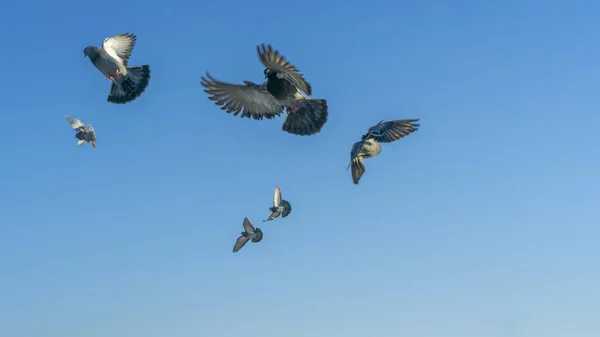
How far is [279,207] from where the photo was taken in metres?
36.3

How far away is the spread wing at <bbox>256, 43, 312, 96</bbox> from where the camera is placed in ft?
86.9

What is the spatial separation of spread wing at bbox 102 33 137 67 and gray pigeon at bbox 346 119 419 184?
44.0ft

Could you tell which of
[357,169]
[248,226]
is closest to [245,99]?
[357,169]

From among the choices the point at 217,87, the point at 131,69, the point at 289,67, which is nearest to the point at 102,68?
the point at 131,69

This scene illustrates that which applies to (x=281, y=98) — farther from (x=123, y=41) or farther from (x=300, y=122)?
(x=123, y=41)

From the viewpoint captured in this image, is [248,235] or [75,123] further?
[75,123]

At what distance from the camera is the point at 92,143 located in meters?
37.4

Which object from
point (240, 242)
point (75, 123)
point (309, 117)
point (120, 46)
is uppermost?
point (120, 46)

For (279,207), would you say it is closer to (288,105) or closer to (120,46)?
(288,105)

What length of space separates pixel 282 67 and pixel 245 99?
13.3 ft

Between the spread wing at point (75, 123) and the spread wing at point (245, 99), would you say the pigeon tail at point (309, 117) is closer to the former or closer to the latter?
the spread wing at point (245, 99)

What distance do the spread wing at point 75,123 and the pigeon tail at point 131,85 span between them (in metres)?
1.82

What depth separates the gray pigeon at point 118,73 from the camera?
36669 millimetres

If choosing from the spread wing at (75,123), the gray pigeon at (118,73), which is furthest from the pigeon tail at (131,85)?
the spread wing at (75,123)
